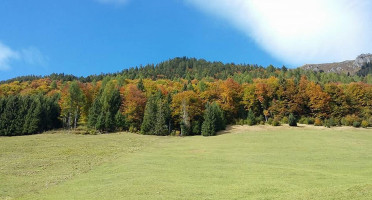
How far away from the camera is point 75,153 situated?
4725 cm

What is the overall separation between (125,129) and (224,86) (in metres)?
38.4

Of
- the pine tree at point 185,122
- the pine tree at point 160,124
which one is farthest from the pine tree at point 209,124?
the pine tree at point 160,124

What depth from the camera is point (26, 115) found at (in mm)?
85312

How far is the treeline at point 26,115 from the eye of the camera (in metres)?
82.4

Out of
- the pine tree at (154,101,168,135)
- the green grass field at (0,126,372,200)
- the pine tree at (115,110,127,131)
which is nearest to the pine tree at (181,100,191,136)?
the pine tree at (154,101,168,135)

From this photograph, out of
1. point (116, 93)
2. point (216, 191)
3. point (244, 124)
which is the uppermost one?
point (116, 93)

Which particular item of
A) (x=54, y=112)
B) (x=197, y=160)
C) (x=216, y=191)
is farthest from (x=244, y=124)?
(x=216, y=191)

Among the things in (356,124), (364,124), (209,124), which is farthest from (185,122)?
(364,124)

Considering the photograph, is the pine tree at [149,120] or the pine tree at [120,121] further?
the pine tree at [120,121]

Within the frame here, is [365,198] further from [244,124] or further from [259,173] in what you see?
[244,124]

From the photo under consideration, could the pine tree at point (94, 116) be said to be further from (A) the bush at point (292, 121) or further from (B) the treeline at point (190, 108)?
(A) the bush at point (292, 121)

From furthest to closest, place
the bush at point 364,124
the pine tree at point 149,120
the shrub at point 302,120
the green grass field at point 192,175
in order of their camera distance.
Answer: the shrub at point 302,120, the pine tree at point 149,120, the bush at point 364,124, the green grass field at point 192,175

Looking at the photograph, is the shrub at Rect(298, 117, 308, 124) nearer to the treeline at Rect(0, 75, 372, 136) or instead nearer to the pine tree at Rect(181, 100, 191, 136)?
the treeline at Rect(0, 75, 372, 136)

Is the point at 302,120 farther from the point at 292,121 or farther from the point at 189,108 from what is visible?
the point at 189,108
